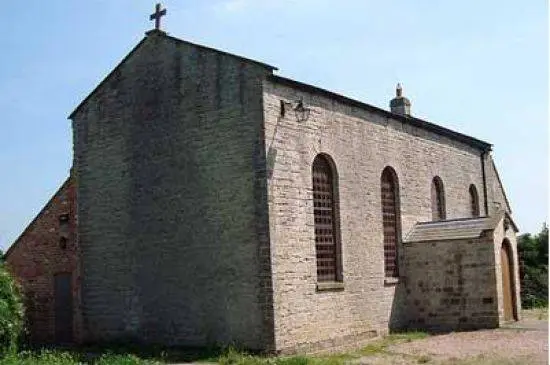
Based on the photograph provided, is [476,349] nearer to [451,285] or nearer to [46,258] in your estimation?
[451,285]

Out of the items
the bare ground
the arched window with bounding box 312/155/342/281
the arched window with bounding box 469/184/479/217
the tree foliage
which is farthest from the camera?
the tree foliage

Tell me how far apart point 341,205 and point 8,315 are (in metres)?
8.94

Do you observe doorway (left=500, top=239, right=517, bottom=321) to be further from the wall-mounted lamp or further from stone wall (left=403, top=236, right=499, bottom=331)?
the wall-mounted lamp

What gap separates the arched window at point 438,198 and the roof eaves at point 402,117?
1.83m

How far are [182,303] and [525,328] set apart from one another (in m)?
10.1

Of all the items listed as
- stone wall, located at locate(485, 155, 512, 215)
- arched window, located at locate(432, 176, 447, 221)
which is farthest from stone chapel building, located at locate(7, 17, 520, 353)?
stone wall, located at locate(485, 155, 512, 215)

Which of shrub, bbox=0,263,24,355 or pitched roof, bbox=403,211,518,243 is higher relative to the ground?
pitched roof, bbox=403,211,518,243

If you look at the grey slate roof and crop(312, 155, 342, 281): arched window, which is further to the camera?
the grey slate roof

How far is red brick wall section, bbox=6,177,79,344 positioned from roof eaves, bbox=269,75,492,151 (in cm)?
787


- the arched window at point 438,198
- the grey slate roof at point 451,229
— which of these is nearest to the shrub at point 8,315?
the grey slate roof at point 451,229

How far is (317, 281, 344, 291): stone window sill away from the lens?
58.3 ft

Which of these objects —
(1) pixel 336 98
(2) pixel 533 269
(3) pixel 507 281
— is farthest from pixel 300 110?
(2) pixel 533 269

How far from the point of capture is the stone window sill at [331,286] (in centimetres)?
1777

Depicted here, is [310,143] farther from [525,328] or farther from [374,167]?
[525,328]
